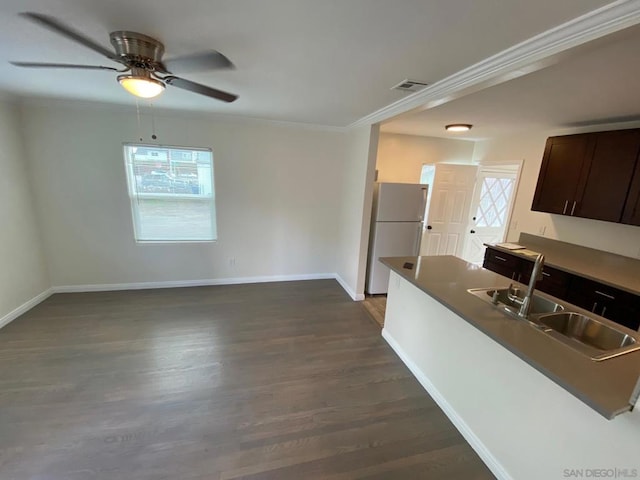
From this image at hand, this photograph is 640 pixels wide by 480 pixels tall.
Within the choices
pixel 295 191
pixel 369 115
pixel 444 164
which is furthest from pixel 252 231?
pixel 444 164

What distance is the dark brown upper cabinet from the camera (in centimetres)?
263

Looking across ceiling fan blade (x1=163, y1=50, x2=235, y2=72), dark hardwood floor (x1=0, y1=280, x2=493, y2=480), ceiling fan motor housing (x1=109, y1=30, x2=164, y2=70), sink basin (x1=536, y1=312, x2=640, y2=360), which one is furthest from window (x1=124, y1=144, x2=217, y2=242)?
sink basin (x1=536, y1=312, x2=640, y2=360)

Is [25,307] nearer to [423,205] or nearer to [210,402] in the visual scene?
[210,402]

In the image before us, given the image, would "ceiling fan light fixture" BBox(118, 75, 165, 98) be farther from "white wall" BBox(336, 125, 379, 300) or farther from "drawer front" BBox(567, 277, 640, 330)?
"drawer front" BBox(567, 277, 640, 330)

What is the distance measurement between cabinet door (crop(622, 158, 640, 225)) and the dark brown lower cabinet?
0.69 m

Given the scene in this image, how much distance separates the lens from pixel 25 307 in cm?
318

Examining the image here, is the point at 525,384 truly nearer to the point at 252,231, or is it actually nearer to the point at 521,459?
the point at 521,459

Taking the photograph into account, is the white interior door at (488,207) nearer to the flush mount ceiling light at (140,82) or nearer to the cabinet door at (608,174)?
the cabinet door at (608,174)

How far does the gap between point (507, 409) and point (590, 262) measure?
2.52 meters

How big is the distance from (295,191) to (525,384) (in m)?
3.49

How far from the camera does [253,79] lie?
2158 millimetres

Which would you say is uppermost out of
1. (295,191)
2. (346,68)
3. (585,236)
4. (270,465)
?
(346,68)

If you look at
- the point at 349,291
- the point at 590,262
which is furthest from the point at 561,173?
the point at 349,291

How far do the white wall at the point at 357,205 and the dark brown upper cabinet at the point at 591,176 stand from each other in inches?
84.3
